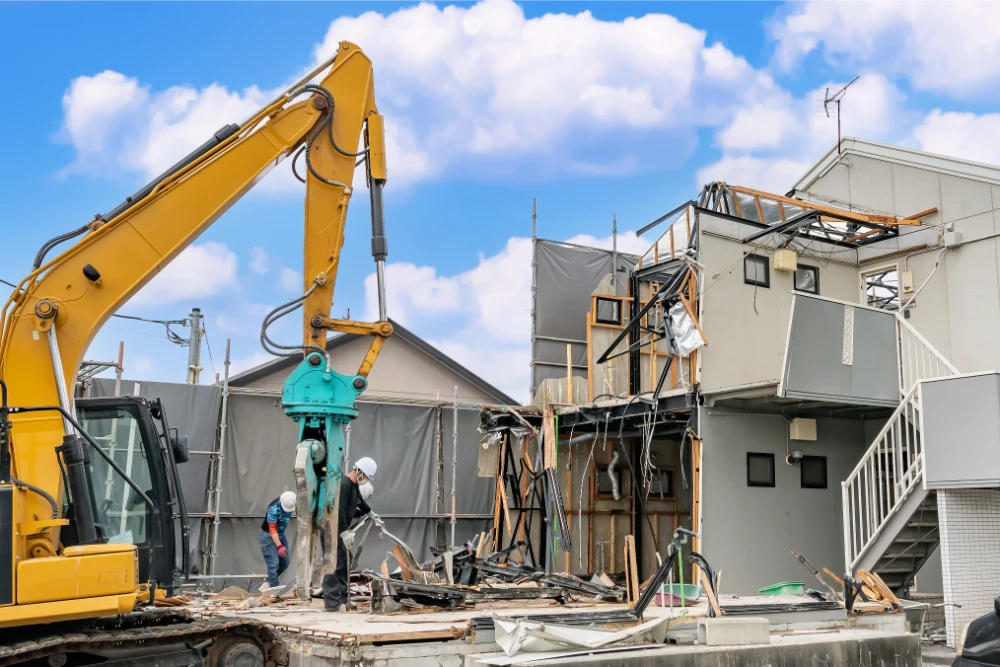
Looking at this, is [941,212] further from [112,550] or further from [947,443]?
[112,550]

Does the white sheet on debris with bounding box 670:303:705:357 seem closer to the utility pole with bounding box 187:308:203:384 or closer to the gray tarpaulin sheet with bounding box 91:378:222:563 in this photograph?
the gray tarpaulin sheet with bounding box 91:378:222:563

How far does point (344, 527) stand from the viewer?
9055mm

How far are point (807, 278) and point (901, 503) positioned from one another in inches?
206

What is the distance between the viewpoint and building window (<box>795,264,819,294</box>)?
1670 cm

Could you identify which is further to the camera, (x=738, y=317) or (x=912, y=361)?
(x=738, y=317)

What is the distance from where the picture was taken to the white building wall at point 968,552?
1177 cm

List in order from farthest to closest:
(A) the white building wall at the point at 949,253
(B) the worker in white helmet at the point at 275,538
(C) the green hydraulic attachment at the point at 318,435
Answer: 1. (A) the white building wall at the point at 949,253
2. (B) the worker in white helmet at the point at 275,538
3. (C) the green hydraulic attachment at the point at 318,435

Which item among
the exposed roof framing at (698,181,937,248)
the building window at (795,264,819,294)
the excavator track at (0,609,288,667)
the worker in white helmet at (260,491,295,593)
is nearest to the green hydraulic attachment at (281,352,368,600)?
the excavator track at (0,609,288,667)

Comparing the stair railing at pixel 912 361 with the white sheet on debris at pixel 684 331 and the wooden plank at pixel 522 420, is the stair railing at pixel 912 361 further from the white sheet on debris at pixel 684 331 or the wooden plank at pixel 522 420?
the wooden plank at pixel 522 420

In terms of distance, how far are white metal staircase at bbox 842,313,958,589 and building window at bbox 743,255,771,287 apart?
2397 millimetres

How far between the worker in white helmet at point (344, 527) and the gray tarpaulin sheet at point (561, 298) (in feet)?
37.5

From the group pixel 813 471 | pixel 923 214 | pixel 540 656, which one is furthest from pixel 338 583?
pixel 923 214

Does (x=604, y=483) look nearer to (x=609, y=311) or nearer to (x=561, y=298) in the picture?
(x=609, y=311)

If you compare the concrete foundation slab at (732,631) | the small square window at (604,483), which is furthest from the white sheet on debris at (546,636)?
the small square window at (604,483)
